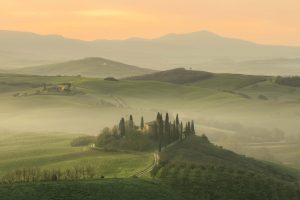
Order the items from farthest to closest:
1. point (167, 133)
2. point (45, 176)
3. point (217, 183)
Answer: point (167, 133)
point (217, 183)
point (45, 176)

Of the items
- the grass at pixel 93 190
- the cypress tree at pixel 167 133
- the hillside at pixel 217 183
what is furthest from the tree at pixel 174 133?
the grass at pixel 93 190

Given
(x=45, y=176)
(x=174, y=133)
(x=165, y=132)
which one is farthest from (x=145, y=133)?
(x=45, y=176)

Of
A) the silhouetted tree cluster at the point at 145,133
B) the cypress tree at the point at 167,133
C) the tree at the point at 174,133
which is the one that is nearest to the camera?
the silhouetted tree cluster at the point at 145,133

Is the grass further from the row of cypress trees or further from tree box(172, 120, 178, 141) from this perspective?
tree box(172, 120, 178, 141)

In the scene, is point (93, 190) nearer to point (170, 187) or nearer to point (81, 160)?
point (170, 187)

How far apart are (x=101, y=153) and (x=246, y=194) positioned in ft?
154

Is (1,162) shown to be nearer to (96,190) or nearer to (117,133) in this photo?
(117,133)

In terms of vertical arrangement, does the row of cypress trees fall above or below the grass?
above

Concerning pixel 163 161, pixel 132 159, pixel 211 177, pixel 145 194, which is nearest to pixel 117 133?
pixel 132 159

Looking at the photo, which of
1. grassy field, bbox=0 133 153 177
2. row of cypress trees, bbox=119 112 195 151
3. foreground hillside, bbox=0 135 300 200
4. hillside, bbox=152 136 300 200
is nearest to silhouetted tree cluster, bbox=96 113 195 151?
row of cypress trees, bbox=119 112 195 151

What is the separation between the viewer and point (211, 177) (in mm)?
100938

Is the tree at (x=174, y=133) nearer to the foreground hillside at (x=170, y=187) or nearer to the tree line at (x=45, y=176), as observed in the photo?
the foreground hillside at (x=170, y=187)

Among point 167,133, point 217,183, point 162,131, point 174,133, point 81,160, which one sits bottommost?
point 217,183

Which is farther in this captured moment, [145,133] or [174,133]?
[174,133]
